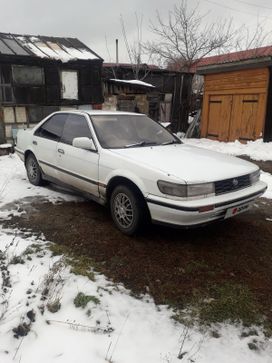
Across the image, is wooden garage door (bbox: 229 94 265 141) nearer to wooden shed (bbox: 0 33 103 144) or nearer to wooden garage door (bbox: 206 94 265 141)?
wooden garage door (bbox: 206 94 265 141)

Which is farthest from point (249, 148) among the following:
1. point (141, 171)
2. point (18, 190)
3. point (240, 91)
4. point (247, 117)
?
point (141, 171)

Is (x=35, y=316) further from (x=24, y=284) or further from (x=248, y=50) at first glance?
(x=248, y=50)

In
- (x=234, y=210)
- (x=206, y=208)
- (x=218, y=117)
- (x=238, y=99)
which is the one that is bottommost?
(x=234, y=210)

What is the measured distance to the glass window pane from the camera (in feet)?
38.3

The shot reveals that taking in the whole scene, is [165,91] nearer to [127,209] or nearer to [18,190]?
[18,190]

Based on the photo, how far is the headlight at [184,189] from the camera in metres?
3.59

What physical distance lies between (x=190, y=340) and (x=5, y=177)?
587cm

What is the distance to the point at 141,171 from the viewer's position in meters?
3.90

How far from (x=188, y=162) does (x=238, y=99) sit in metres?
9.07

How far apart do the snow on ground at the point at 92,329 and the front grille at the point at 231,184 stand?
4.93 feet

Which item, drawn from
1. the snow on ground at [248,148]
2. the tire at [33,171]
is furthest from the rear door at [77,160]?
the snow on ground at [248,148]

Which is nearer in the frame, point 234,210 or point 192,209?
point 192,209

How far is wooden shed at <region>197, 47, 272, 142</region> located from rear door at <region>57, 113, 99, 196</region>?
7.98m

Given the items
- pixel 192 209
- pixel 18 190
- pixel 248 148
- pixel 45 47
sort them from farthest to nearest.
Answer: pixel 45 47
pixel 248 148
pixel 18 190
pixel 192 209
